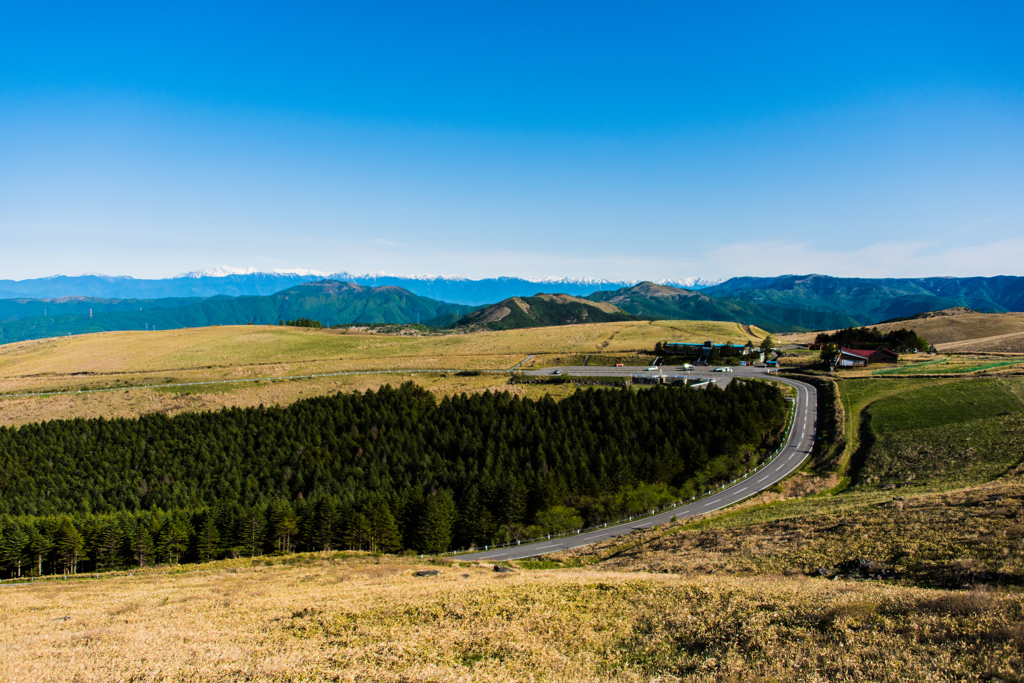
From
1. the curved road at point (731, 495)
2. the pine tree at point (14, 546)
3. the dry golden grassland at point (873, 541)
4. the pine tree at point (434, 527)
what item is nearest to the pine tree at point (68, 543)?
the pine tree at point (14, 546)

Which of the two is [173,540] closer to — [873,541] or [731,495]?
[731,495]

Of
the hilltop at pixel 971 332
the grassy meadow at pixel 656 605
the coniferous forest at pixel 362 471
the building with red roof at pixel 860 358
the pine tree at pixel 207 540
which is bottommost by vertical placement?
the pine tree at pixel 207 540

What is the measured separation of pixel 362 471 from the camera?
213 feet

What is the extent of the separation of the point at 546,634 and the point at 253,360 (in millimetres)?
129701

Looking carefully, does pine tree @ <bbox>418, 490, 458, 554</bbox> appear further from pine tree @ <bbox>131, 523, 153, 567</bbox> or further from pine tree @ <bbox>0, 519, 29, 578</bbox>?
pine tree @ <bbox>0, 519, 29, 578</bbox>

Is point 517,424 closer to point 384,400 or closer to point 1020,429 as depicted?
point 384,400

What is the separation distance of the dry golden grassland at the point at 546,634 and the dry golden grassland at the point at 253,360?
65598mm

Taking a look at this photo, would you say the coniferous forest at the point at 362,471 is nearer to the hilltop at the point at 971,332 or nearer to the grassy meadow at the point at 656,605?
the grassy meadow at the point at 656,605

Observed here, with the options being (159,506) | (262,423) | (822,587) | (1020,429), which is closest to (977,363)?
(1020,429)

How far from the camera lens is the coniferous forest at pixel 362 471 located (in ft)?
170

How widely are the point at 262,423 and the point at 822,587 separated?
3075 inches

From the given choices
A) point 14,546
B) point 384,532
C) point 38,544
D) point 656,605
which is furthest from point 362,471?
point 656,605

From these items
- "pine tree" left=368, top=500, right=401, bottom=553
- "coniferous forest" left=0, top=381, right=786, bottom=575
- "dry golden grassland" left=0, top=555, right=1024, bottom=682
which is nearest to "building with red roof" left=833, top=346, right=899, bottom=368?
"coniferous forest" left=0, top=381, right=786, bottom=575

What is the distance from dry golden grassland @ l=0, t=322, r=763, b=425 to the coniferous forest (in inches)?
484
